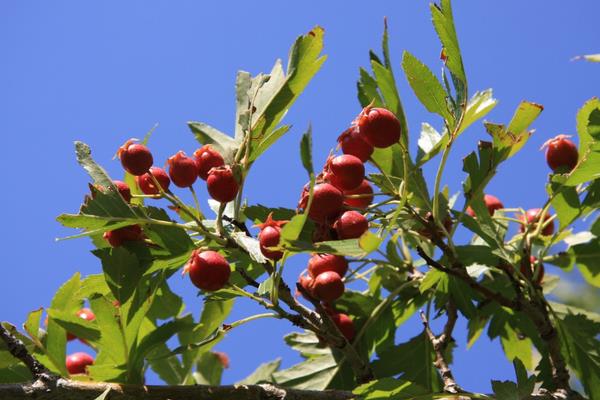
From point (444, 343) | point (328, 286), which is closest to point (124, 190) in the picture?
point (328, 286)

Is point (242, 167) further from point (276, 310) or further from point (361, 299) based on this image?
point (361, 299)

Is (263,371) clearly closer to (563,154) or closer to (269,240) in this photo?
(269,240)

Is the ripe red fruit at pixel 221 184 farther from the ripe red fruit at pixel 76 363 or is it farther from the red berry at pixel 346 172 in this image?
the ripe red fruit at pixel 76 363

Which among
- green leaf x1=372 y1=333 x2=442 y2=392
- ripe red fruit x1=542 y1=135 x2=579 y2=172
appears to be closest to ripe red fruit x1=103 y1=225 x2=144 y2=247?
green leaf x1=372 y1=333 x2=442 y2=392

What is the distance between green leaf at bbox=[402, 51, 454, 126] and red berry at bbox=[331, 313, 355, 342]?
733mm

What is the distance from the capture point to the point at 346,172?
1.90m

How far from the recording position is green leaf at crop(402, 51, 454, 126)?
1.98 metres

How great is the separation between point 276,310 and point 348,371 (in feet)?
1.84

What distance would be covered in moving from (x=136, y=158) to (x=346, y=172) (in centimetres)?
54

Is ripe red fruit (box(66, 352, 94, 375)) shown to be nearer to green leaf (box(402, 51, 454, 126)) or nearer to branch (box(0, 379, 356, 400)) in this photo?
branch (box(0, 379, 356, 400))

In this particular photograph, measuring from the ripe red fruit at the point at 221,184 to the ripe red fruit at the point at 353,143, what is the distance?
288 millimetres

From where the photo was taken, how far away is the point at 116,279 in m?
1.96

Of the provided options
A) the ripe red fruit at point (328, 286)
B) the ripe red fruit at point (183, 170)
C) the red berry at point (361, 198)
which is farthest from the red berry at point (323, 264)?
the ripe red fruit at point (183, 170)

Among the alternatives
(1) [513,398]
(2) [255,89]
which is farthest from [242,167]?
(1) [513,398]
